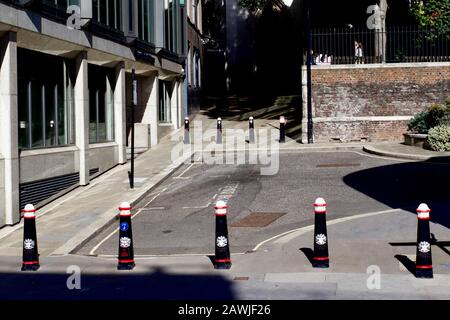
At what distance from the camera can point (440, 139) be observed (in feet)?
78.6

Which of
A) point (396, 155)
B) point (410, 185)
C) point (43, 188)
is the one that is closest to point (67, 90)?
point (43, 188)

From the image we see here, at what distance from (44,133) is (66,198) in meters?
1.87

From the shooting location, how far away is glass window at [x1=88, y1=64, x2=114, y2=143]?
77.2ft

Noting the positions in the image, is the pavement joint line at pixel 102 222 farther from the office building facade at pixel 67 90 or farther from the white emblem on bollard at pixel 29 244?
the office building facade at pixel 67 90

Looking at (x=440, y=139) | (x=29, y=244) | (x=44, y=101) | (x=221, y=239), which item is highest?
(x=44, y=101)

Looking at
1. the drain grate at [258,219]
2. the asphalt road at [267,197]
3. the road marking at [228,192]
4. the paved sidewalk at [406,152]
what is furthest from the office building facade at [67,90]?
the paved sidewalk at [406,152]

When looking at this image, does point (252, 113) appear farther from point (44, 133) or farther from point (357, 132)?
point (44, 133)

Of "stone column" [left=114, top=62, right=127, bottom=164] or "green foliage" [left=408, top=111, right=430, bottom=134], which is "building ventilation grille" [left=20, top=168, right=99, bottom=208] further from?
"green foliage" [left=408, top=111, right=430, bottom=134]

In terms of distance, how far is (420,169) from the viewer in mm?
20734

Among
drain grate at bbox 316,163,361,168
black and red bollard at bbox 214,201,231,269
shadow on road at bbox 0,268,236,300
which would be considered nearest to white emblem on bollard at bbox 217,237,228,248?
black and red bollard at bbox 214,201,231,269

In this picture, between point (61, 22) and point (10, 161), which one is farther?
point (61, 22)

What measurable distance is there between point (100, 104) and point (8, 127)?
8294 mm

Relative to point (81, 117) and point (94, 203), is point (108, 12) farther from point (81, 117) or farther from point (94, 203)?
point (94, 203)

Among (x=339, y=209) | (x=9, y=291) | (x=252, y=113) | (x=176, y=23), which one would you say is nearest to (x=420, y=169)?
(x=339, y=209)
